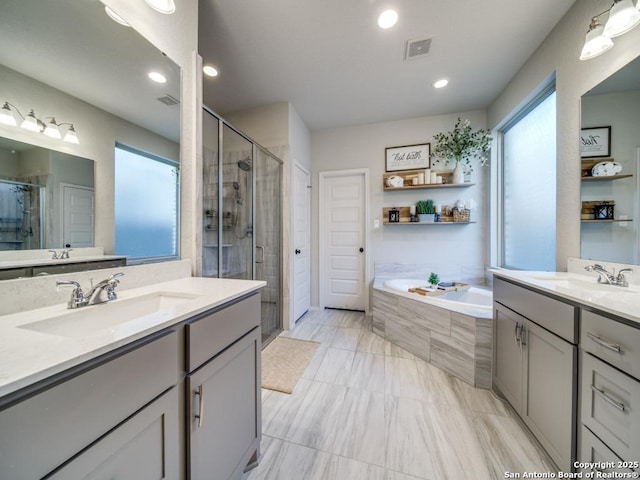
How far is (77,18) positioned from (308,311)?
3288mm

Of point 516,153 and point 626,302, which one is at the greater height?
point 516,153

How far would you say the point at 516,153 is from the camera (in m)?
2.49

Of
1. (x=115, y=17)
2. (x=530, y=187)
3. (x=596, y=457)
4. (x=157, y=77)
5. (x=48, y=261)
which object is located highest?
(x=115, y=17)

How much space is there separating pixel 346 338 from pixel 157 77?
8.70 ft

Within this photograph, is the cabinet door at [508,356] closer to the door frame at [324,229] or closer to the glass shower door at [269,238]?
the door frame at [324,229]

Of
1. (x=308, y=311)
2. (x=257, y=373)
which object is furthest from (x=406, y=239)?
(x=257, y=373)

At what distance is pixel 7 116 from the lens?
77cm

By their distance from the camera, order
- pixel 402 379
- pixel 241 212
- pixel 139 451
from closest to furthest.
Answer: pixel 139 451 < pixel 402 379 < pixel 241 212

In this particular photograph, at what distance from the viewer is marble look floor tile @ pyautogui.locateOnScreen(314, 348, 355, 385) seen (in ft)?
6.07

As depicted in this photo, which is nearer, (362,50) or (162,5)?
(162,5)

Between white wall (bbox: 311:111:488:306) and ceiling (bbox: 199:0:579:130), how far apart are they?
30cm

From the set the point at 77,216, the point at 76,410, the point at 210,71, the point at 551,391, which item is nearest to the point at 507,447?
the point at 551,391

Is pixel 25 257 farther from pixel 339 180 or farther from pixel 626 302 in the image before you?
pixel 339 180

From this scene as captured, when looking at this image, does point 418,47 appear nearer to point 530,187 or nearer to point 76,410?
point 530,187
